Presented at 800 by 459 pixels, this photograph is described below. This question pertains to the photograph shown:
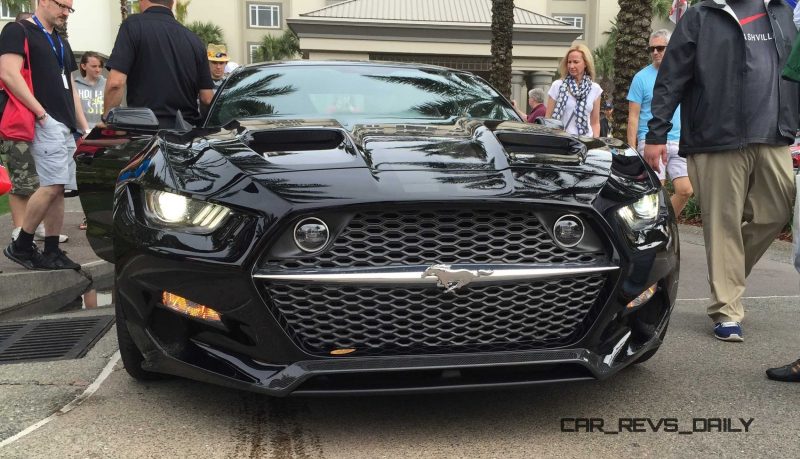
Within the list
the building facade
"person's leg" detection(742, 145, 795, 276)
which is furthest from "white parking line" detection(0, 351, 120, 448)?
the building facade

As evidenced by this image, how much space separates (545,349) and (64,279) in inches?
160

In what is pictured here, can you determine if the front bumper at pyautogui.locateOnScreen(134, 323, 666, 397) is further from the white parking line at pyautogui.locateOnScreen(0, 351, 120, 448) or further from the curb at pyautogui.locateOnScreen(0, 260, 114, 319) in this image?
the curb at pyautogui.locateOnScreen(0, 260, 114, 319)

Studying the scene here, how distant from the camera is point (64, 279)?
5.54 metres

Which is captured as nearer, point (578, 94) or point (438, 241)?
point (438, 241)

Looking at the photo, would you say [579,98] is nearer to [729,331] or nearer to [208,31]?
[729,331]

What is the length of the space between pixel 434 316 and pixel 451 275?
0.15 m

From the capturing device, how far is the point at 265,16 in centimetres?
4575

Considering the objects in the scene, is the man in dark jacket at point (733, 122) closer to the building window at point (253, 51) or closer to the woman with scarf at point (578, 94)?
the woman with scarf at point (578, 94)

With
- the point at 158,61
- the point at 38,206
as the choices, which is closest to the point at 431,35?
the point at 158,61

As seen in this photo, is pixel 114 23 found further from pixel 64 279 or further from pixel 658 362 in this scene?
pixel 658 362

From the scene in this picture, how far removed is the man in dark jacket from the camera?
401 cm

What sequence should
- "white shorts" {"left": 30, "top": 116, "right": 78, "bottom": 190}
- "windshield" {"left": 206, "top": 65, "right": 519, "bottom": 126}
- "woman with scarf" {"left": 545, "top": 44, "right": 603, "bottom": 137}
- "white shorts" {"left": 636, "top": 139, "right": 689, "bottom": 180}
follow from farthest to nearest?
"woman with scarf" {"left": 545, "top": 44, "right": 603, "bottom": 137}, "white shorts" {"left": 636, "top": 139, "right": 689, "bottom": 180}, "white shorts" {"left": 30, "top": 116, "right": 78, "bottom": 190}, "windshield" {"left": 206, "top": 65, "right": 519, "bottom": 126}

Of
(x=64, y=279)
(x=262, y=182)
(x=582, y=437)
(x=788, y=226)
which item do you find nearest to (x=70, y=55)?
(x=64, y=279)

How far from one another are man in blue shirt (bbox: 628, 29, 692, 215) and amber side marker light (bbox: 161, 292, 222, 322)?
4.16m
